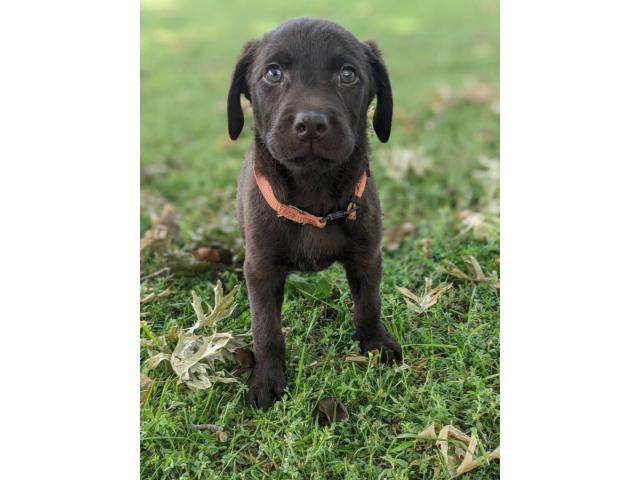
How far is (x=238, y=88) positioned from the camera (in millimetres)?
2775

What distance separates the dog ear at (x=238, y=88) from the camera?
8.86 ft

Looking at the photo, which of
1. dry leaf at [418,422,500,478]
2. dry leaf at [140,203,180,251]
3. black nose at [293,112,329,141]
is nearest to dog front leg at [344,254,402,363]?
dry leaf at [418,422,500,478]

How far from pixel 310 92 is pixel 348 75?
216mm

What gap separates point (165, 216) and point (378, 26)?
4.36 meters

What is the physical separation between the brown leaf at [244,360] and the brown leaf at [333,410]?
0.43 metres

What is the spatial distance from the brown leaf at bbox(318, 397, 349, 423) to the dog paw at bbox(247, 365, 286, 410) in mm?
219

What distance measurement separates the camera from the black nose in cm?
223

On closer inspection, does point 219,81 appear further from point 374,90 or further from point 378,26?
point 374,90

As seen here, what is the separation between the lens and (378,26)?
24.2 ft

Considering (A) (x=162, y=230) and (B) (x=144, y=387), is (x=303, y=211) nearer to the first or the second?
(B) (x=144, y=387)

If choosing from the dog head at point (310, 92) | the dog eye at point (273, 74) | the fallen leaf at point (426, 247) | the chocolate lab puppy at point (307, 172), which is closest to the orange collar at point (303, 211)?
the chocolate lab puppy at point (307, 172)

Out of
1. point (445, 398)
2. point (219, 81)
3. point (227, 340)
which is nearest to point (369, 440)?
point (445, 398)

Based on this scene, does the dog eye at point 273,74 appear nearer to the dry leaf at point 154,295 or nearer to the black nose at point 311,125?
the black nose at point 311,125

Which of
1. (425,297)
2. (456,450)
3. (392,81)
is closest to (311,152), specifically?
(425,297)
